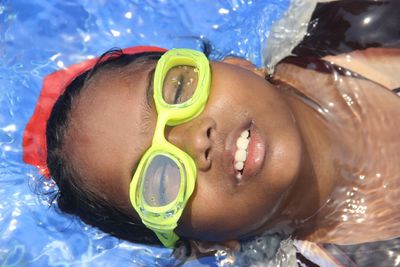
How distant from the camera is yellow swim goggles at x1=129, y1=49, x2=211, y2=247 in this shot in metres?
2.48

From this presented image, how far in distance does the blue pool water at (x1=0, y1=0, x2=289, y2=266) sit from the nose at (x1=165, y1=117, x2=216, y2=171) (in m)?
1.64

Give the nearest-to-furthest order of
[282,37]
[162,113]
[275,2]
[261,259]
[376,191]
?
1. [162,113]
2. [376,191]
3. [261,259]
4. [282,37]
5. [275,2]

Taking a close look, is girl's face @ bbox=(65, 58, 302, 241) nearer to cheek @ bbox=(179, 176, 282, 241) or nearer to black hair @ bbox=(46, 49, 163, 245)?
cheek @ bbox=(179, 176, 282, 241)

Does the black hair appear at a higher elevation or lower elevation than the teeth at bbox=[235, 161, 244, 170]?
lower

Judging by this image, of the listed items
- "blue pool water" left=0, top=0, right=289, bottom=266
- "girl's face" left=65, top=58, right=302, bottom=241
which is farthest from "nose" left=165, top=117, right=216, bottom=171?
"blue pool water" left=0, top=0, right=289, bottom=266

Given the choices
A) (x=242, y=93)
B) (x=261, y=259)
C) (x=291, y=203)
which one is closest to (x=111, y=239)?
(x=261, y=259)

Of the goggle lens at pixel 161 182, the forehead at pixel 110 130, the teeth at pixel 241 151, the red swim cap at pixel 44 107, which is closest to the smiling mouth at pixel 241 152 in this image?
the teeth at pixel 241 151

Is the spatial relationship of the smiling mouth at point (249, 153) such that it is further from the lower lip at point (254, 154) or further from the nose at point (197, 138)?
the nose at point (197, 138)

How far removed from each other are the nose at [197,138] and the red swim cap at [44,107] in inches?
70.4

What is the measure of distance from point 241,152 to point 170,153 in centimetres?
30

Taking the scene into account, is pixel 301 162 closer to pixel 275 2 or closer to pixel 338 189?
pixel 338 189

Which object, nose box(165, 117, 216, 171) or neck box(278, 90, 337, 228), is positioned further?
neck box(278, 90, 337, 228)

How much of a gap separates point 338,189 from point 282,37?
1235 millimetres

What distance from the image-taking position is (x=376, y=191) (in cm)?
281
